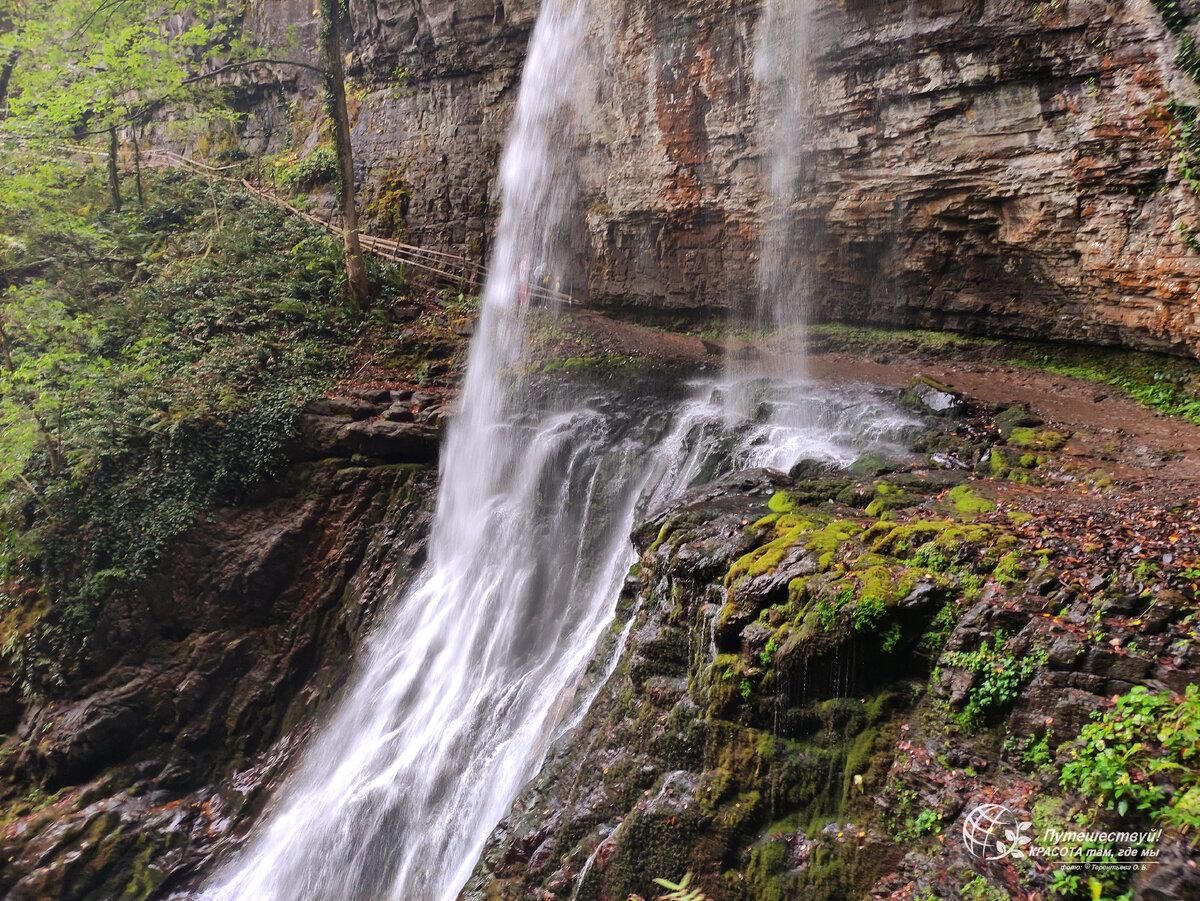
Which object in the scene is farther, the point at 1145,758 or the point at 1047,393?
the point at 1047,393

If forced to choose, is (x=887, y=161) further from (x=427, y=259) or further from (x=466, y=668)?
(x=427, y=259)

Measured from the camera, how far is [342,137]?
42.5 ft

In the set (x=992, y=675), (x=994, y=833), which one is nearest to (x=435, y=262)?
(x=992, y=675)

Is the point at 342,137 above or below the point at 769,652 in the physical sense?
above

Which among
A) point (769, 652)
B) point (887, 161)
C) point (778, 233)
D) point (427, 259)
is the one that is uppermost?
point (887, 161)

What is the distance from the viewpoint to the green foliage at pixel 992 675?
3.72 m

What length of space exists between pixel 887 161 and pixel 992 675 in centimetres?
857

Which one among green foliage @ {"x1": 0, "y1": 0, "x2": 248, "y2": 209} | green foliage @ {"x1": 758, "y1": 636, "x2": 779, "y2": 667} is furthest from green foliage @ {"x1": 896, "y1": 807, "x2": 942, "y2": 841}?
green foliage @ {"x1": 0, "y1": 0, "x2": 248, "y2": 209}

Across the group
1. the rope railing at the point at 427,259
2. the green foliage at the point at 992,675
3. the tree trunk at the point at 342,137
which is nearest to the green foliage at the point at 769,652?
the green foliage at the point at 992,675

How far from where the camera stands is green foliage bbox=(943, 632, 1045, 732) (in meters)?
3.72

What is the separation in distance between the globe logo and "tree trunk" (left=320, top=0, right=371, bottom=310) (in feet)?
42.9

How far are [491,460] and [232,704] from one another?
5149 millimetres

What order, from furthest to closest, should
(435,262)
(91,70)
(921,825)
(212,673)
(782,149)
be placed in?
(435,262) → (91,70) → (782,149) → (212,673) → (921,825)

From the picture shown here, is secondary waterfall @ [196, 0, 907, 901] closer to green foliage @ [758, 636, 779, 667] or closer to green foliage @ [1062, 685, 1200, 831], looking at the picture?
green foliage @ [758, 636, 779, 667]
